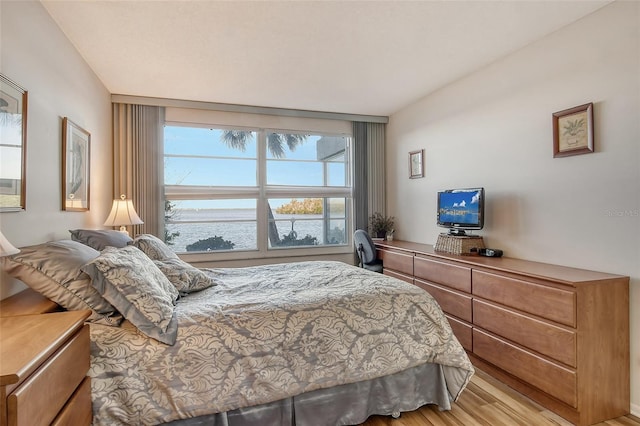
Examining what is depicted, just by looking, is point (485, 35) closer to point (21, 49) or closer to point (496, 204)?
point (496, 204)

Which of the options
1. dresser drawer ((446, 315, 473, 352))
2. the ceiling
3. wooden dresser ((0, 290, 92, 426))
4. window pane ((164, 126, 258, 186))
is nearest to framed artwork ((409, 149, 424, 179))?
the ceiling

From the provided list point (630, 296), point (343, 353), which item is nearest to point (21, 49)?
point (343, 353)

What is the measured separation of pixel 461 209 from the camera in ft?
10.8

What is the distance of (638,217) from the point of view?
2.04 metres

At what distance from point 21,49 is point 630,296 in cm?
389

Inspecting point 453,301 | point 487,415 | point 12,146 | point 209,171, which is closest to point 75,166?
point 12,146

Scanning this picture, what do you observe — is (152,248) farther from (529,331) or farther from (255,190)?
(529,331)

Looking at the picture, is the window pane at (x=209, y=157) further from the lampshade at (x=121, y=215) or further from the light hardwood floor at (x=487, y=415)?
the light hardwood floor at (x=487, y=415)

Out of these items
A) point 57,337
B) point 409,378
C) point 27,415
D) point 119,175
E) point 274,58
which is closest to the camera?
point 27,415

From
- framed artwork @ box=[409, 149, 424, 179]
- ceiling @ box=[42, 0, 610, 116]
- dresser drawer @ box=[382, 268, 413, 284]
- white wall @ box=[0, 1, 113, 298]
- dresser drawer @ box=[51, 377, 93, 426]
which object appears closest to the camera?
dresser drawer @ box=[51, 377, 93, 426]

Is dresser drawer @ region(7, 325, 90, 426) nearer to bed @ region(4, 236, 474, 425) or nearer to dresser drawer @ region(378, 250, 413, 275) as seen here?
bed @ region(4, 236, 474, 425)

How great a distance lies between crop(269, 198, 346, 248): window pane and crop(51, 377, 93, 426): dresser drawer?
10.7ft

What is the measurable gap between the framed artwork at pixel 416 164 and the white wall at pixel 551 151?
0.34 meters

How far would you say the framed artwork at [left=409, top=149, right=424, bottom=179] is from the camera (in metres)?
4.18
